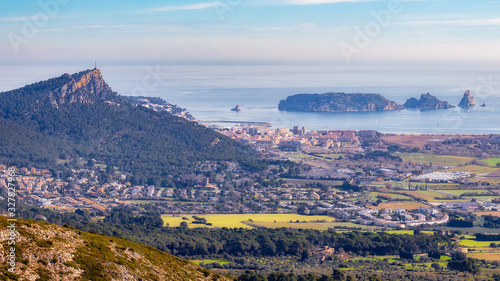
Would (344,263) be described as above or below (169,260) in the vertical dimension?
below

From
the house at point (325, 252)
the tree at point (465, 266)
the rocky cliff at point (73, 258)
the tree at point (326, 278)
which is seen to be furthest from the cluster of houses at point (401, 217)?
the rocky cliff at point (73, 258)

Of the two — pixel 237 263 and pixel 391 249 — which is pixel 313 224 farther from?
pixel 237 263

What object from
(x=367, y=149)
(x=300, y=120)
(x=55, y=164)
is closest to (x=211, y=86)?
(x=300, y=120)

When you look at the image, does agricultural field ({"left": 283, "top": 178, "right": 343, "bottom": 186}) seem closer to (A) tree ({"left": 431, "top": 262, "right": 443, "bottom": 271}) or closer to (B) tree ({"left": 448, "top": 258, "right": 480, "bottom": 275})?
(A) tree ({"left": 431, "top": 262, "right": 443, "bottom": 271})

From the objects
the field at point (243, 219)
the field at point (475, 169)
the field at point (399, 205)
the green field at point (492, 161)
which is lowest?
the field at point (243, 219)

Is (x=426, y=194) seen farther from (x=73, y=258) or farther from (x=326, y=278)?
(x=73, y=258)

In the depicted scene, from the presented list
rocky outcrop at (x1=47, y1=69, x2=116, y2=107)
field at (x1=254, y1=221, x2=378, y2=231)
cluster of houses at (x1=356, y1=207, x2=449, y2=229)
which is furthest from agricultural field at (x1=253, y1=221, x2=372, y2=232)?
rocky outcrop at (x1=47, y1=69, x2=116, y2=107)

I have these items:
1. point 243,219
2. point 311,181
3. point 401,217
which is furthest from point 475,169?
point 243,219

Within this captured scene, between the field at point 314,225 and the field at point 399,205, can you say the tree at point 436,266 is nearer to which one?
the field at point 314,225
